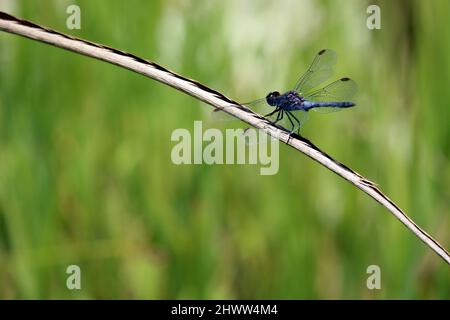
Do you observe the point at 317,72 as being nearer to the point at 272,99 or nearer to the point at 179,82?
the point at 272,99

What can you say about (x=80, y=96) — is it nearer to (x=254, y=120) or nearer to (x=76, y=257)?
(x=76, y=257)

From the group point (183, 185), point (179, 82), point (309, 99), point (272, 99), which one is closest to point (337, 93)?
point (309, 99)

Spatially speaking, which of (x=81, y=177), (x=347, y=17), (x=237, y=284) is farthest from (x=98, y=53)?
(x=347, y=17)

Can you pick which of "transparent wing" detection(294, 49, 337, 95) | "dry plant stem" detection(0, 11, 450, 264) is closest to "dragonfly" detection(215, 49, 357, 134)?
"transparent wing" detection(294, 49, 337, 95)

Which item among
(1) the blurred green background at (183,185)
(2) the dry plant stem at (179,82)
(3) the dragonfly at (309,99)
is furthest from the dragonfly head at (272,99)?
(2) the dry plant stem at (179,82)

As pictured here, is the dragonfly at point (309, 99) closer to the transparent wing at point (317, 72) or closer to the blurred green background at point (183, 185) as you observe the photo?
the transparent wing at point (317, 72)
